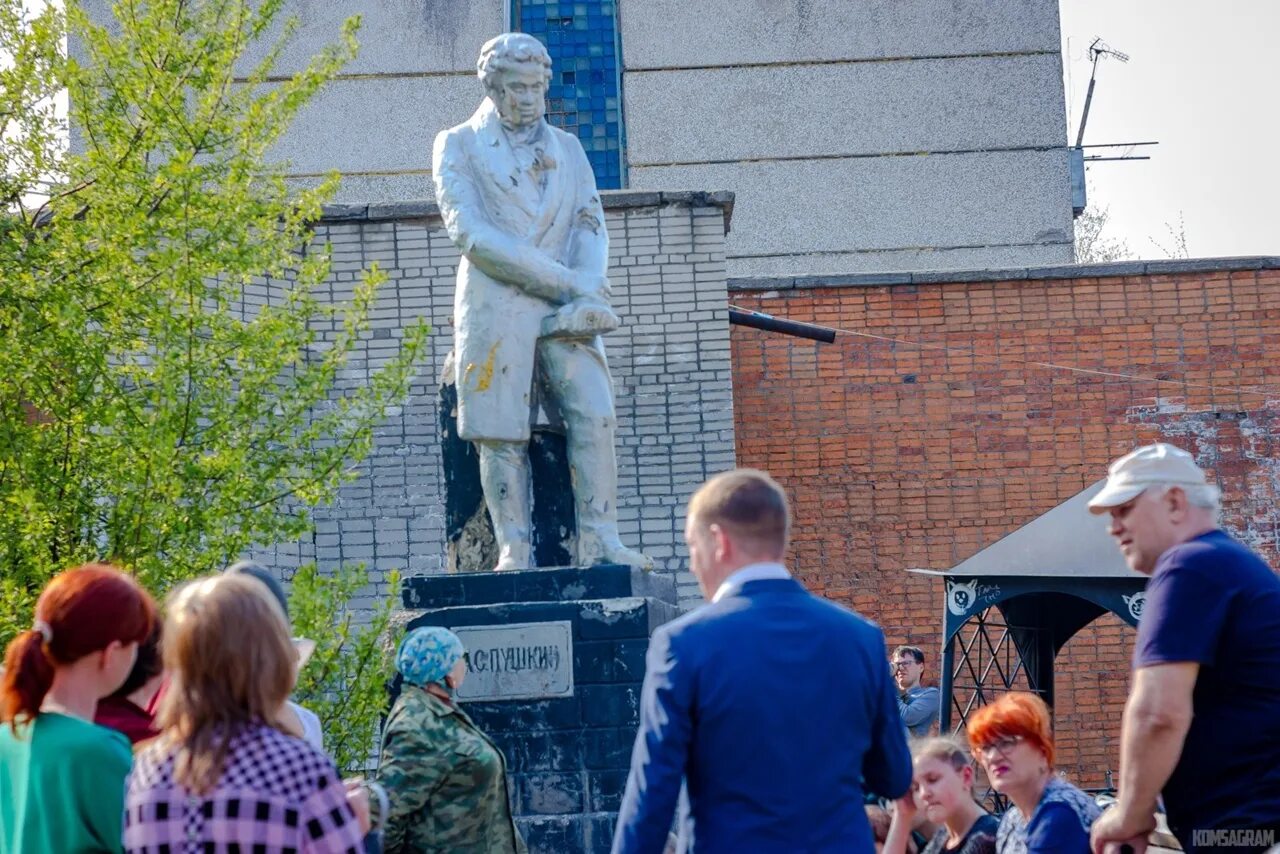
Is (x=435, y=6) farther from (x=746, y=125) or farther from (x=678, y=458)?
(x=678, y=458)

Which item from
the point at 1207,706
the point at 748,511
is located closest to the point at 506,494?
the point at 748,511

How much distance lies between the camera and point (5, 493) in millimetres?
8312

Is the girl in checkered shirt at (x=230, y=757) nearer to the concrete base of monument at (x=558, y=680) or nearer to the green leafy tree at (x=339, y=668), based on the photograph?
the concrete base of monument at (x=558, y=680)

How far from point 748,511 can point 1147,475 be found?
1.00 metres

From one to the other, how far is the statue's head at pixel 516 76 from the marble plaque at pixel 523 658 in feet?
7.56

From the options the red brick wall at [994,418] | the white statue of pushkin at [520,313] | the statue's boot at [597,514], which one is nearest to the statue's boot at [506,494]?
the white statue of pushkin at [520,313]

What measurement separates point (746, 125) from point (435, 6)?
374 cm

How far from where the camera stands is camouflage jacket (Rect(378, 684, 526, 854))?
520 centimetres

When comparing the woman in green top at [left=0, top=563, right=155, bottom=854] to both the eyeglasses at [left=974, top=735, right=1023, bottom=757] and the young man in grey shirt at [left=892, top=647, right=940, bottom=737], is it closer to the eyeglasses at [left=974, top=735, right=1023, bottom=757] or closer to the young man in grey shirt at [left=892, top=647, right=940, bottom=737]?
the eyeglasses at [left=974, top=735, right=1023, bottom=757]

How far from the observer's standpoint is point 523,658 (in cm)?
728

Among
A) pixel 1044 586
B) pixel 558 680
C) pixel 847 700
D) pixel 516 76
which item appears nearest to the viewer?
pixel 847 700

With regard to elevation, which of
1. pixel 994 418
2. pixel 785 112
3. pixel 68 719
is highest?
pixel 785 112

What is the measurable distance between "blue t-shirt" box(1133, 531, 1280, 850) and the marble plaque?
3669 millimetres

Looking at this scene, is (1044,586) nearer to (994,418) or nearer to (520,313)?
(994,418)
